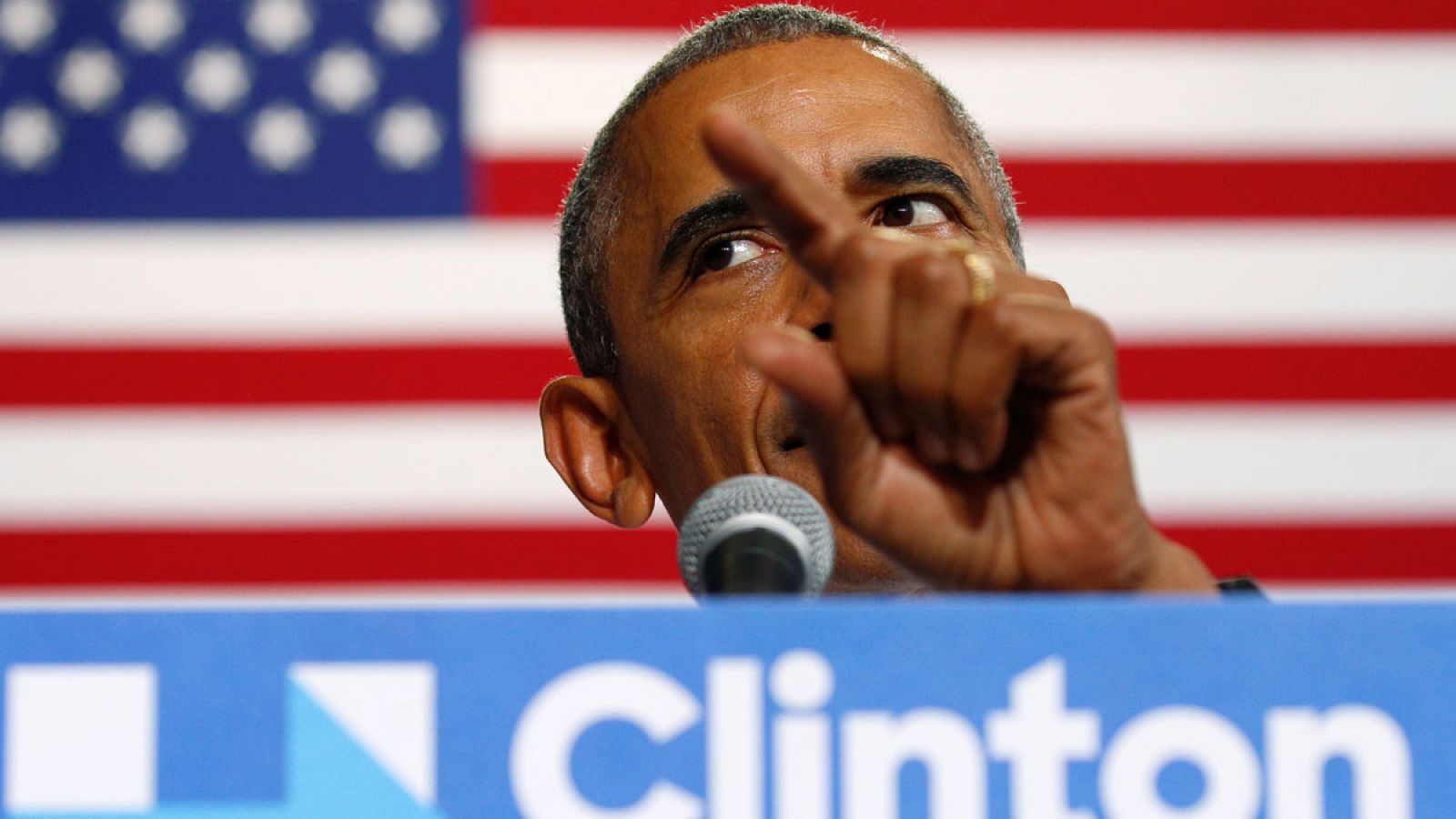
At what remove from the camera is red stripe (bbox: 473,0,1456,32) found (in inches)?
106

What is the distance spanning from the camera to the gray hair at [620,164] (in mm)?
1548

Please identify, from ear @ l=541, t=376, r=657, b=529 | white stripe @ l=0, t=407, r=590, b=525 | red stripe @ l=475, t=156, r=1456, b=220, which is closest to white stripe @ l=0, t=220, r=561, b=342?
white stripe @ l=0, t=407, r=590, b=525

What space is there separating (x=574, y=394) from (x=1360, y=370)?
5.62 feet

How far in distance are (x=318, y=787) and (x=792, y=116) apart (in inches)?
39.2

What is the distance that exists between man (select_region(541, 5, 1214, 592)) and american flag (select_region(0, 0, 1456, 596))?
1040mm

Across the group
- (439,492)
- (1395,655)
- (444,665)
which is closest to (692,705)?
(444,665)

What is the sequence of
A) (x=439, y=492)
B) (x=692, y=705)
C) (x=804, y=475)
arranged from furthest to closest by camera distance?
(x=439, y=492) < (x=804, y=475) < (x=692, y=705)

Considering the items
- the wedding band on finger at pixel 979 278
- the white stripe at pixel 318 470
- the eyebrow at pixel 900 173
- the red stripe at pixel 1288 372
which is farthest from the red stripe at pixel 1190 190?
the wedding band on finger at pixel 979 278

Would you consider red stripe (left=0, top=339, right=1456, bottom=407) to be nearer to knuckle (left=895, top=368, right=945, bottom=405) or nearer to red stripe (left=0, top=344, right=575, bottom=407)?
red stripe (left=0, top=344, right=575, bottom=407)

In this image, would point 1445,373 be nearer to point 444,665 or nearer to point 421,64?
point 421,64

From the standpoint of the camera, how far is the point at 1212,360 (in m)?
2.72

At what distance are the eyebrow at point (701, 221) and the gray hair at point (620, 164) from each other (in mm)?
123

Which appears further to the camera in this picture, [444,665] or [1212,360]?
[1212,360]

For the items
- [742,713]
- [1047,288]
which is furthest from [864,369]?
[742,713]
